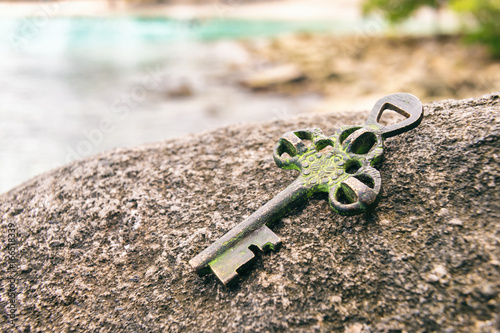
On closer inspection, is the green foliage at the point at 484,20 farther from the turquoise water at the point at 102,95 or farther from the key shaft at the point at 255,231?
the key shaft at the point at 255,231

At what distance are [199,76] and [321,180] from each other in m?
10.1

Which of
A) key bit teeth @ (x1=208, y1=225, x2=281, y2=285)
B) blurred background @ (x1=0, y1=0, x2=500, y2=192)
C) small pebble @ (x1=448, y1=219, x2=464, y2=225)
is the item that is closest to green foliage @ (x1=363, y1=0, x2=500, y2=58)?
blurred background @ (x1=0, y1=0, x2=500, y2=192)

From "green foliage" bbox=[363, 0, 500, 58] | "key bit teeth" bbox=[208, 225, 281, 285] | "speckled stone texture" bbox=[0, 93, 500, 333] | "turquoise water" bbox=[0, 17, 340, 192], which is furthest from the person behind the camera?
"green foliage" bbox=[363, 0, 500, 58]

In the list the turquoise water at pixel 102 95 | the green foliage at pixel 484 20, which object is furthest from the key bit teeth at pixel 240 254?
the green foliage at pixel 484 20

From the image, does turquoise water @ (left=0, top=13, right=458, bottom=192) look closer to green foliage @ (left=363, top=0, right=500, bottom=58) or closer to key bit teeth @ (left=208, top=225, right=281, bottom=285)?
key bit teeth @ (left=208, top=225, right=281, bottom=285)

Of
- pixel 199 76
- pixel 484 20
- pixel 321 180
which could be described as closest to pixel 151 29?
pixel 199 76

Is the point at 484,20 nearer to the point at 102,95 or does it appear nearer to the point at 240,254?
the point at 102,95

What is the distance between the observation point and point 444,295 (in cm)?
107

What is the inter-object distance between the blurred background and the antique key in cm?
263

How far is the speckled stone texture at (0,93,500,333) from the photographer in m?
1.12

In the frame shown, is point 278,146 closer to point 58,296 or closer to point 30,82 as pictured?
point 58,296

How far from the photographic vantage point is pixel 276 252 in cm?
132

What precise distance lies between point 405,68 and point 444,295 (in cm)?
1036

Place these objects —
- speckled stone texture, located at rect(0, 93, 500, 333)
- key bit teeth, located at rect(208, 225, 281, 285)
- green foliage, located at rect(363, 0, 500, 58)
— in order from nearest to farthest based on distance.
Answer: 1. speckled stone texture, located at rect(0, 93, 500, 333)
2. key bit teeth, located at rect(208, 225, 281, 285)
3. green foliage, located at rect(363, 0, 500, 58)
